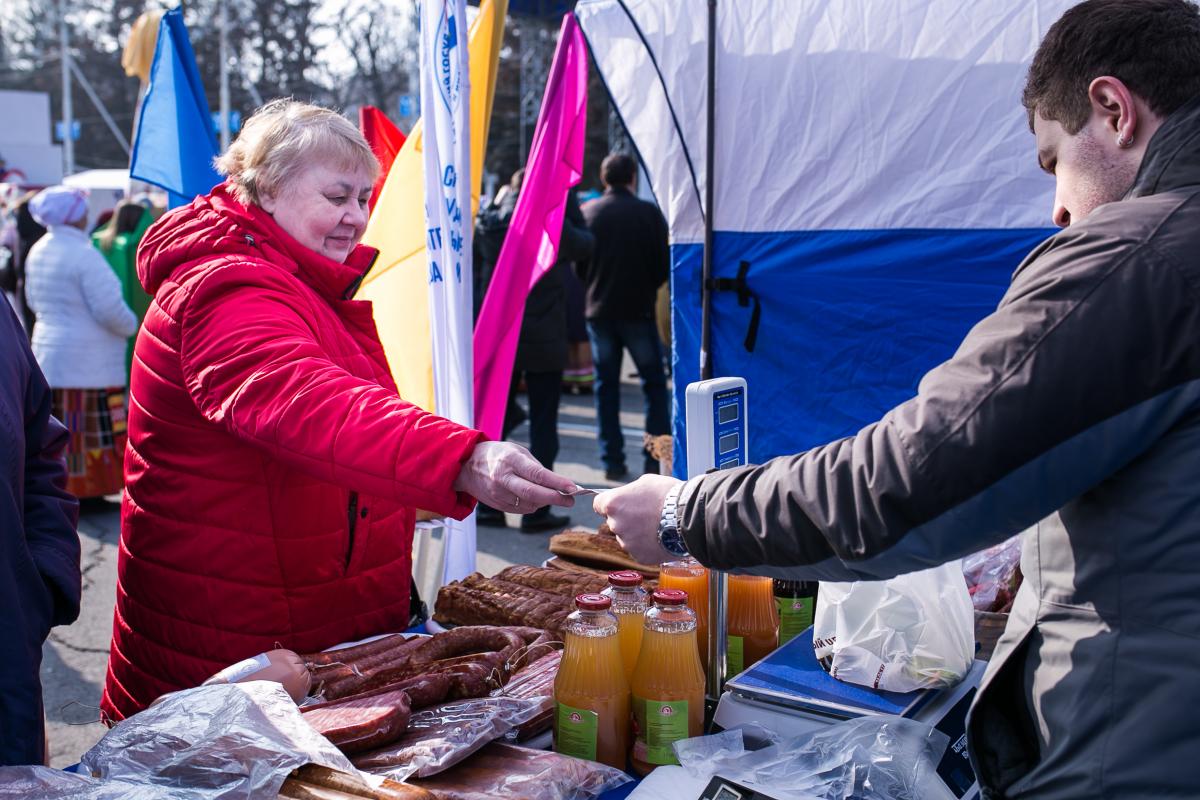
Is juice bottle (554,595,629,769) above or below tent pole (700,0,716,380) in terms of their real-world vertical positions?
below

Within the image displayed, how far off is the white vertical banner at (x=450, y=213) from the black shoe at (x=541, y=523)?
2.79m

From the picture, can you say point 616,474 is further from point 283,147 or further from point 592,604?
point 592,604

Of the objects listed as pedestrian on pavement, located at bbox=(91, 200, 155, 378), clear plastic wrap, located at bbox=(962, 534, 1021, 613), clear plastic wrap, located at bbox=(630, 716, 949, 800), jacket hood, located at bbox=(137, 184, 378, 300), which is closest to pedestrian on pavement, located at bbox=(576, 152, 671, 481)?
pedestrian on pavement, located at bbox=(91, 200, 155, 378)

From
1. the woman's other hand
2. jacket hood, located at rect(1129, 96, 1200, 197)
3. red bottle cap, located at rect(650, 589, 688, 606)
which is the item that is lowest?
red bottle cap, located at rect(650, 589, 688, 606)

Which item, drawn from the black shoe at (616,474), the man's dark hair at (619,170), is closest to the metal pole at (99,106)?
the man's dark hair at (619,170)

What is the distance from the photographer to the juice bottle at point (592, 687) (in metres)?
1.76

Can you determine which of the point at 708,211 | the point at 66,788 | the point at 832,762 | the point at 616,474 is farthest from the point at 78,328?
the point at 832,762

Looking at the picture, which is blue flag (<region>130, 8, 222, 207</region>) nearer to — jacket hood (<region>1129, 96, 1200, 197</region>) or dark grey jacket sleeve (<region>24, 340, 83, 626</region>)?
dark grey jacket sleeve (<region>24, 340, 83, 626</region>)

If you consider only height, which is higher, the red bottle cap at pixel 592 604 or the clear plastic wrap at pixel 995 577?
the red bottle cap at pixel 592 604

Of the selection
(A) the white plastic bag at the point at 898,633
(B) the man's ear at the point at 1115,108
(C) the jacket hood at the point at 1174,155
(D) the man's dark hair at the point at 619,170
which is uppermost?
(D) the man's dark hair at the point at 619,170

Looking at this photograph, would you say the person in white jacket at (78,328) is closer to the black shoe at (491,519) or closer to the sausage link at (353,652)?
the black shoe at (491,519)

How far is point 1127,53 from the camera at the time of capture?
4.29 ft

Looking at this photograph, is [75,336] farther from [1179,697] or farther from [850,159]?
[1179,697]

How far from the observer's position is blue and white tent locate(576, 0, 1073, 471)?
3.61 meters
